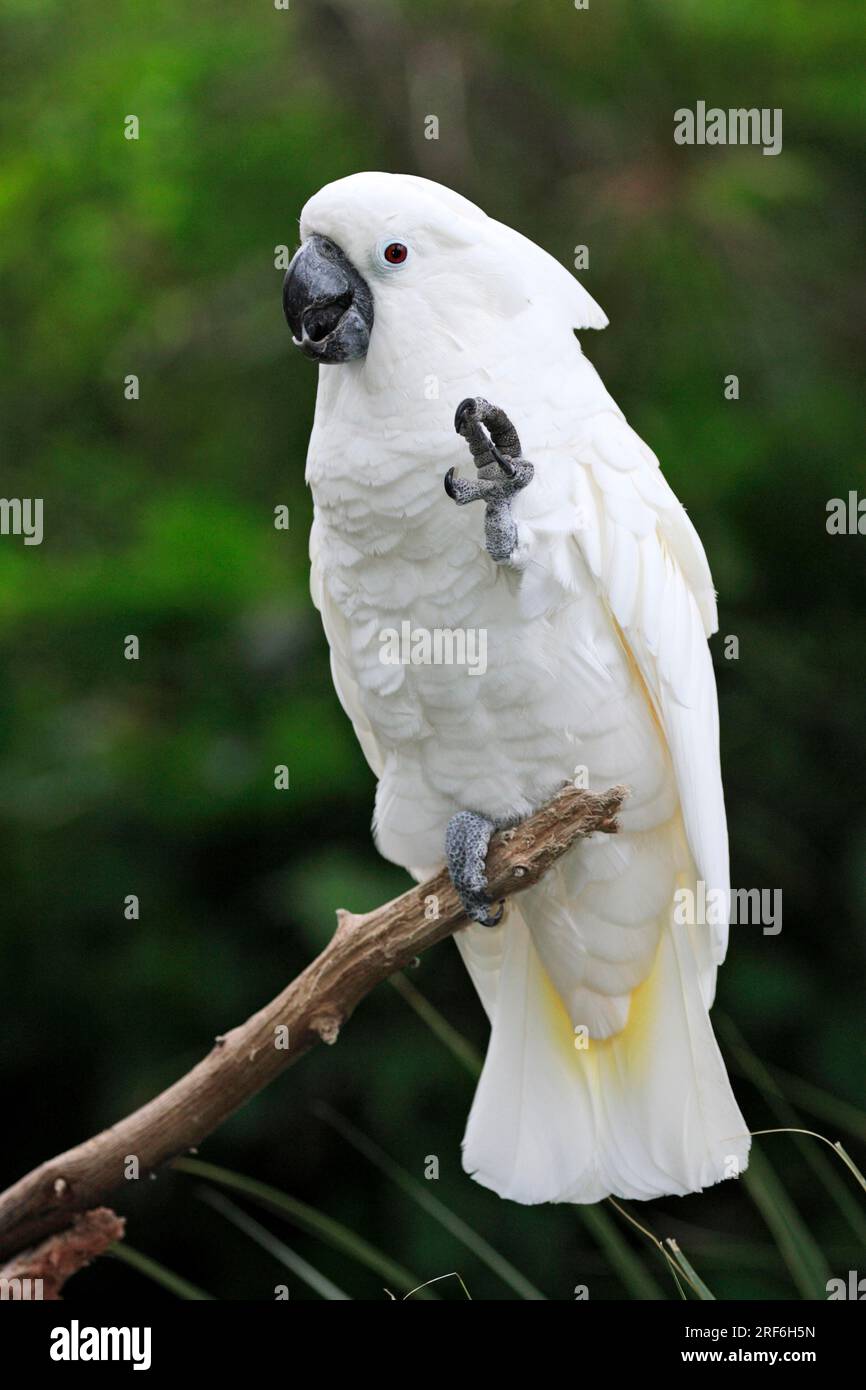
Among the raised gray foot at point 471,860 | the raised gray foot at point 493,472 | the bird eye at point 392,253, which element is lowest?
the raised gray foot at point 471,860

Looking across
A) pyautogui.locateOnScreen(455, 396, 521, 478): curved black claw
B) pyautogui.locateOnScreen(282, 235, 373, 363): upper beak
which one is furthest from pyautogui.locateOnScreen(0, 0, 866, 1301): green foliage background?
pyautogui.locateOnScreen(455, 396, 521, 478): curved black claw

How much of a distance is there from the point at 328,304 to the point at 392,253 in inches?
3.9

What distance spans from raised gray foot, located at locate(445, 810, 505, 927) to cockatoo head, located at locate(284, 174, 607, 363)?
61cm

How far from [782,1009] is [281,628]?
1.26m

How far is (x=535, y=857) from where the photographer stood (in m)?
1.78

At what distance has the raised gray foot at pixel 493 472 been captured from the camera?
1.65 m

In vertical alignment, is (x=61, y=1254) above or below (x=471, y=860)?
below

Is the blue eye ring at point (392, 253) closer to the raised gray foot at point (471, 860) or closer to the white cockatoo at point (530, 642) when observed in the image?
the white cockatoo at point (530, 642)

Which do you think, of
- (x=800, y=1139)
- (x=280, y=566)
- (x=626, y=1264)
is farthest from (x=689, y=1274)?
(x=280, y=566)

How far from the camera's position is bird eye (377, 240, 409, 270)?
68.7 inches

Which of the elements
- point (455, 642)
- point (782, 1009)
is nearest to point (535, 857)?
point (455, 642)

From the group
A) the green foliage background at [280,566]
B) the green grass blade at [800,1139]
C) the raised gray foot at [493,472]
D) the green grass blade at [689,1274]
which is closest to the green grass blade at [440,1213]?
the green foliage background at [280,566]

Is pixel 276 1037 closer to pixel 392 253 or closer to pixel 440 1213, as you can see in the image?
pixel 440 1213

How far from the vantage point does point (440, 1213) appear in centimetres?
219
